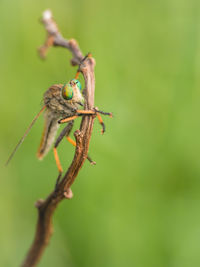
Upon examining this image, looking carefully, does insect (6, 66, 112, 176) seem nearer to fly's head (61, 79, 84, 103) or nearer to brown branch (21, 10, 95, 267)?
fly's head (61, 79, 84, 103)

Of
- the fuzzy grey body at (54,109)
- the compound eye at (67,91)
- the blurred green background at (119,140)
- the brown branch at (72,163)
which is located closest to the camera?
the brown branch at (72,163)

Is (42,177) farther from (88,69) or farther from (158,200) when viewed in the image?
(88,69)

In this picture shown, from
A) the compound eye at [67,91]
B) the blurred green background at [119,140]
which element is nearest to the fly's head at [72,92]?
the compound eye at [67,91]

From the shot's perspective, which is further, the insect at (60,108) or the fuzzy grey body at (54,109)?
the fuzzy grey body at (54,109)

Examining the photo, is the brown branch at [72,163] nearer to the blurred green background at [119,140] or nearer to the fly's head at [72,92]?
the fly's head at [72,92]

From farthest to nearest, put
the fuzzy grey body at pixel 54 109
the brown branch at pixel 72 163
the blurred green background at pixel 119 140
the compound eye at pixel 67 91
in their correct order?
1. the blurred green background at pixel 119 140
2. the fuzzy grey body at pixel 54 109
3. the compound eye at pixel 67 91
4. the brown branch at pixel 72 163

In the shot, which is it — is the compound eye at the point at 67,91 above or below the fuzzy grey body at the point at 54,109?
above

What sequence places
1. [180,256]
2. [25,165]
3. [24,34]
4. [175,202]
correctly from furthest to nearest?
[24,34], [25,165], [175,202], [180,256]

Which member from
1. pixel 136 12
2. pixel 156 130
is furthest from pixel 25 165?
pixel 136 12
